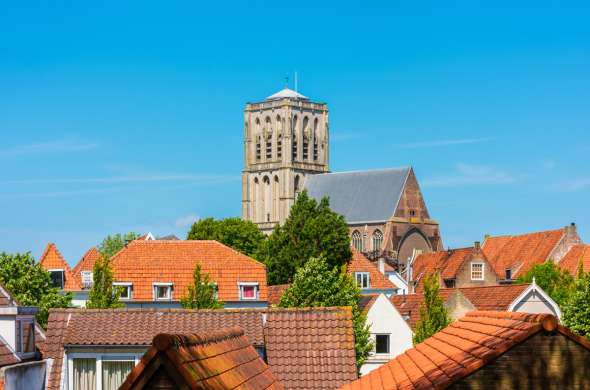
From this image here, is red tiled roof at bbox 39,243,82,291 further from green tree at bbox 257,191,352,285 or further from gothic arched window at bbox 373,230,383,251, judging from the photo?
gothic arched window at bbox 373,230,383,251

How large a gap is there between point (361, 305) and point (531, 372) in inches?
1878

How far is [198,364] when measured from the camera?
9.74 metres

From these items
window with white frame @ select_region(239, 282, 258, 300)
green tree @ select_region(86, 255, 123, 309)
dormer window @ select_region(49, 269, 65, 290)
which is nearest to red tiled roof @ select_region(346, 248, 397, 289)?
window with white frame @ select_region(239, 282, 258, 300)

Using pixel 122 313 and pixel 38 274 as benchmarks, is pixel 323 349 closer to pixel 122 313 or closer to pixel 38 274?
pixel 122 313

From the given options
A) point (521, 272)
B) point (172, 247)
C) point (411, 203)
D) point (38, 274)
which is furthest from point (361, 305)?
point (411, 203)

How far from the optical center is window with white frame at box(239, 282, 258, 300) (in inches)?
3123

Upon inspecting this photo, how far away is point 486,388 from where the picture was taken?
11211 mm

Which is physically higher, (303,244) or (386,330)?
(303,244)

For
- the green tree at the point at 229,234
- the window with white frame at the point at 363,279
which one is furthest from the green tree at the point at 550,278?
the green tree at the point at 229,234

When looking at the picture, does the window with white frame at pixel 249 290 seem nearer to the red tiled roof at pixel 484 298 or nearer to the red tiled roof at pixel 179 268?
the red tiled roof at pixel 179 268

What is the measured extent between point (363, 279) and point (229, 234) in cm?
3180

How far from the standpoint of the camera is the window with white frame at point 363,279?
335 ft

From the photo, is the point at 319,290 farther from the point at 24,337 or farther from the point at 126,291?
the point at 24,337

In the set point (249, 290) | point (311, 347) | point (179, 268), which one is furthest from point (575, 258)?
point (311, 347)
